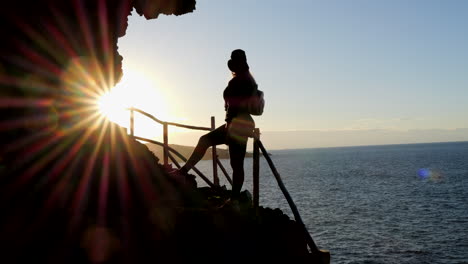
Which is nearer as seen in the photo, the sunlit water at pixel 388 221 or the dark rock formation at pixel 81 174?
the dark rock formation at pixel 81 174

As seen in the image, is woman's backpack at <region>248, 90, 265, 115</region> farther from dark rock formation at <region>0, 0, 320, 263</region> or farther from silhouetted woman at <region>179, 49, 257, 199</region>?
dark rock formation at <region>0, 0, 320, 263</region>

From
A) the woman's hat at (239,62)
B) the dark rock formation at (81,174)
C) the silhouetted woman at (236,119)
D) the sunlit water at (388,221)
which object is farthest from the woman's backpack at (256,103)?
the sunlit water at (388,221)

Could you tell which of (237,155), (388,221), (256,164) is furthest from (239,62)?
(388,221)

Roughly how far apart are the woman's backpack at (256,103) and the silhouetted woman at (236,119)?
0.06m

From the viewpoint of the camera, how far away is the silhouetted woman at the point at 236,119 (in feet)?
23.0

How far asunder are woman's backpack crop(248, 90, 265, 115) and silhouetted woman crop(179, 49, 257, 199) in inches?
2.5

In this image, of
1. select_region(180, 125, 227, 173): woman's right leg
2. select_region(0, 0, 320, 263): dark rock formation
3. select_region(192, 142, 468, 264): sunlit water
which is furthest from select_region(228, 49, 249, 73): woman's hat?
select_region(192, 142, 468, 264): sunlit water

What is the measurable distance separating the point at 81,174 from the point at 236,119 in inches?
94.0

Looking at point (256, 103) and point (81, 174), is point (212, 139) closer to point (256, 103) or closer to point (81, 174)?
point (256, 103)

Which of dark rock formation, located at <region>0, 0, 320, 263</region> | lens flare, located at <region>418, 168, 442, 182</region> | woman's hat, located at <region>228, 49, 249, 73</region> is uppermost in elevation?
woman's hat, located at <region>228, 49, 249, 73</region>

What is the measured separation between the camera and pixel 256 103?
7109 mm

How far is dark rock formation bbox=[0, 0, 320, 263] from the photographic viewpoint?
5.55 meters

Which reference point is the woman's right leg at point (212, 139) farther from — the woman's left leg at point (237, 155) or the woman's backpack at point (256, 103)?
the woman's backpack at point (256, 103)

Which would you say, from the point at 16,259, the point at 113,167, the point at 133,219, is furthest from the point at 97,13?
the point at 16,259
